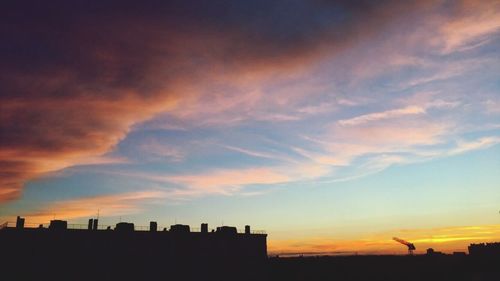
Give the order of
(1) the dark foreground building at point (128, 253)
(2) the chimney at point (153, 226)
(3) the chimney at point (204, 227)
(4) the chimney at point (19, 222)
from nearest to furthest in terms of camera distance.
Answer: (1) the dark foreground building at point (128, 253), (4) the chimney at point (19, 222), (2) the chimney at point (153, 226), (3) the chimney at point (204, 227)

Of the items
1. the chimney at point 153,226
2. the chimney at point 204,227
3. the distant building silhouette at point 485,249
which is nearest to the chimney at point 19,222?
the chimney at point 153,226

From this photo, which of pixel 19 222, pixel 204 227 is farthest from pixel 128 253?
pixel 19 222

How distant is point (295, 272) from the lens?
89562mm

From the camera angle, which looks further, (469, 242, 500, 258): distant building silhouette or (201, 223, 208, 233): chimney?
(469, 242, 500, 258): distant building silhouette

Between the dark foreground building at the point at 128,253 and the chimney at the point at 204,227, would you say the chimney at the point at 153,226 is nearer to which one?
the dark foreground building at the point at 128,253

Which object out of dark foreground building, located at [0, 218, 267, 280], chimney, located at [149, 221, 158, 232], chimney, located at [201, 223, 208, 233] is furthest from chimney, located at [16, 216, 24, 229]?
chimney, located at [201, 223, 208, 233]

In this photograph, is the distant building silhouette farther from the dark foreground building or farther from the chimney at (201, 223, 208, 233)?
the chimney at (201, 223, 208, 233)

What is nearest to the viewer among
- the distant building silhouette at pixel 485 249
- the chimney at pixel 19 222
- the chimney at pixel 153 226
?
the chimney at pixel 19 222

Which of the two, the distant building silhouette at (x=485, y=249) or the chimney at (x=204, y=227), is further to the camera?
the distant building silhouette at (x=485, y=249)

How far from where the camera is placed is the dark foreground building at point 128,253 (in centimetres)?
6400

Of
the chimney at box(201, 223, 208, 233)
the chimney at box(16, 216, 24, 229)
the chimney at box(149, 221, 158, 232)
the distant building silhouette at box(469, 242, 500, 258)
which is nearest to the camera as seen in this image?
the chimney at box(16, 216, 24, 229)

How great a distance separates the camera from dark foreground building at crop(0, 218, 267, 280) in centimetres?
6400

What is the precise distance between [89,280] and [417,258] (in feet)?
261

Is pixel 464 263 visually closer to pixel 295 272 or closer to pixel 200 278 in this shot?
pixel 295 272
